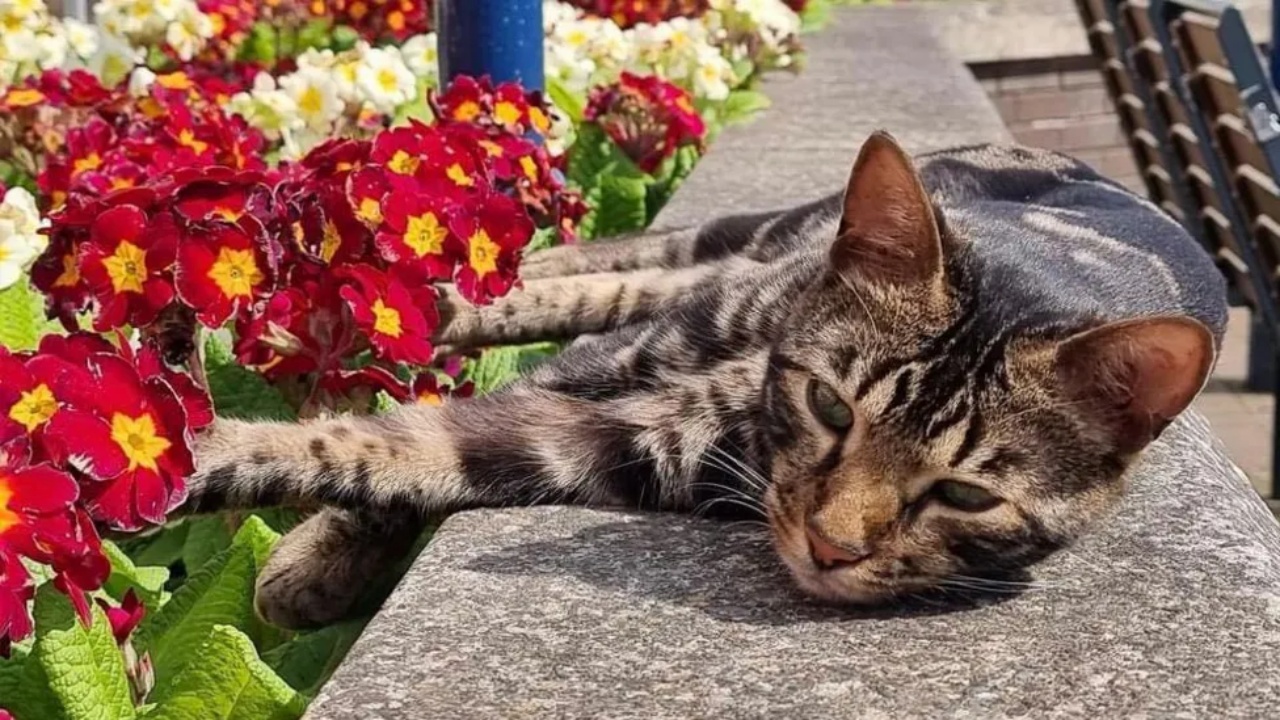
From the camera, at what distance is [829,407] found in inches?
89.4

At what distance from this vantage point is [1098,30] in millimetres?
7543

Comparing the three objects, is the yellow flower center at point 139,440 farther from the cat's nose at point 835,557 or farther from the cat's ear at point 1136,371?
the cat's ear at point 1136,371

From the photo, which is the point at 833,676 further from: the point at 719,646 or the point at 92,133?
the point at 92,133

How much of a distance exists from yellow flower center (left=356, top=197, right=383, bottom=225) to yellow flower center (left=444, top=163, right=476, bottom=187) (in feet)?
0.67

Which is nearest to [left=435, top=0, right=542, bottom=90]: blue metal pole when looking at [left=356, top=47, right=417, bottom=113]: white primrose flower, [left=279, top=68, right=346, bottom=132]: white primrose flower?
[left=356, top=47, right=417, bottom=113]: white primrose flower

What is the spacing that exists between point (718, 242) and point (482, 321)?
0.62m

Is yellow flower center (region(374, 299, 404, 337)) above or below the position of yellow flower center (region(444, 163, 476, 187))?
below

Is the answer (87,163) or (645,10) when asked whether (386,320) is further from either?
(645,10)

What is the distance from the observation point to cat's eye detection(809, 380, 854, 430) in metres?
2.24

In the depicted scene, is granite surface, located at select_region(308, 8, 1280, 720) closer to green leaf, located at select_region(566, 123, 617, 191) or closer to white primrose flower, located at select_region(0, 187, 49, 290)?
white primrose flower, located at select_region(0, 187, 49, 290)

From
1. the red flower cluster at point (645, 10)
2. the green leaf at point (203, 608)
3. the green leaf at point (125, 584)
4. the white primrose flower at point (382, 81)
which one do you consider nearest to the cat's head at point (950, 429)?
the green leaf at point (203, 608)

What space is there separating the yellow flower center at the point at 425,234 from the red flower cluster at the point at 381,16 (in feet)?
8.59

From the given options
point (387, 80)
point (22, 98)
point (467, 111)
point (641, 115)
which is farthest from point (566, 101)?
point (22, 98)

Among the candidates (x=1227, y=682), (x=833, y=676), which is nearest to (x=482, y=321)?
(x=833, y=676)
